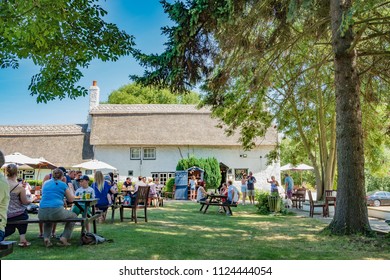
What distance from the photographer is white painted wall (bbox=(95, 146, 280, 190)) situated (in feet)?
92.5

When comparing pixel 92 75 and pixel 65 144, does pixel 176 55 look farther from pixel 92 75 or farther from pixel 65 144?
pixel 65 144

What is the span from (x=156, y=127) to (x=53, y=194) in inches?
922

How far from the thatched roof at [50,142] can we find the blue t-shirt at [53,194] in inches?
876

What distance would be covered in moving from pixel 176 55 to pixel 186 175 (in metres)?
17.8

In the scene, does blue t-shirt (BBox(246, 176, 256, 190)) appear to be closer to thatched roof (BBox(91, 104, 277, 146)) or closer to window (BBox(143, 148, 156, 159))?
thatched roof (BBox(91, 104, 277, 146))

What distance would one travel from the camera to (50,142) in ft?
96.5

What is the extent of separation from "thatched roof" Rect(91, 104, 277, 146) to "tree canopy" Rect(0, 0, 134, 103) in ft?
66.8

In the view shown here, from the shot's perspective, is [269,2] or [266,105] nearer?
[269,2]

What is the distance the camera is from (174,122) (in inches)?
1193

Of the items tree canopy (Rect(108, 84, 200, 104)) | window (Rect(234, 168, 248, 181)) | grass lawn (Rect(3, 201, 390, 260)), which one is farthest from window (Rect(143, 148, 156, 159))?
grass lawn (Rect(3, 201, 390, 260))

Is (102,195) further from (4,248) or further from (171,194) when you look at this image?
(171,194)

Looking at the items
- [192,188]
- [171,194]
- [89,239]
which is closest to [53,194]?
[89,239]

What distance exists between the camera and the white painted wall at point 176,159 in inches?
1110
